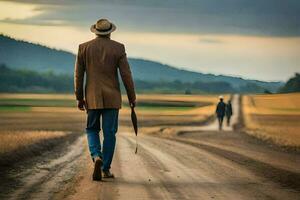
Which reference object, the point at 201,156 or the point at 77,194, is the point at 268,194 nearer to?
the point at 77,194

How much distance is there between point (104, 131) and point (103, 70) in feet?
3.03

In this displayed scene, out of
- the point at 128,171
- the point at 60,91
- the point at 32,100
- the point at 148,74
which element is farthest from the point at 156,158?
the point at 148,74

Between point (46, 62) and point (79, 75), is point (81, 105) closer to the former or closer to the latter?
point (79, 75)

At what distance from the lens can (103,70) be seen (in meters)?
11.8

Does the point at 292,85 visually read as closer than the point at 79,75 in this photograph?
Result: No

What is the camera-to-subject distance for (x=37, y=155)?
18.7m

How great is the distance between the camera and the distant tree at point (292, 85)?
107794 millimetres

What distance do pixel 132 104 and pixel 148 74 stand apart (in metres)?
178

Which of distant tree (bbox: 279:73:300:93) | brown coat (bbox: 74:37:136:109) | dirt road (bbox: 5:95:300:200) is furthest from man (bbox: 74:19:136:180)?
distant tree (bbox: 279:73:300:93)

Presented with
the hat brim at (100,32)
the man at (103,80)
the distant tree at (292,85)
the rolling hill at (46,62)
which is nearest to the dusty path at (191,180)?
the man at (103,80)

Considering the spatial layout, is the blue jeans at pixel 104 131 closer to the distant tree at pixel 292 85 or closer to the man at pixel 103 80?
the man at pixel 103 80

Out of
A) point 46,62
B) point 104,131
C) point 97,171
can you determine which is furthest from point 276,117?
point 46,62

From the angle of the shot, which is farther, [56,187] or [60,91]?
[60,91]

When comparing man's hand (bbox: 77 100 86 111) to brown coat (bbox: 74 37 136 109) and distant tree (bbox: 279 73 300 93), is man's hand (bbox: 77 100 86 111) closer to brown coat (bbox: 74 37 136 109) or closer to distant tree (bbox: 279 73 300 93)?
brown coat (bbox: 74 37 136 109)
